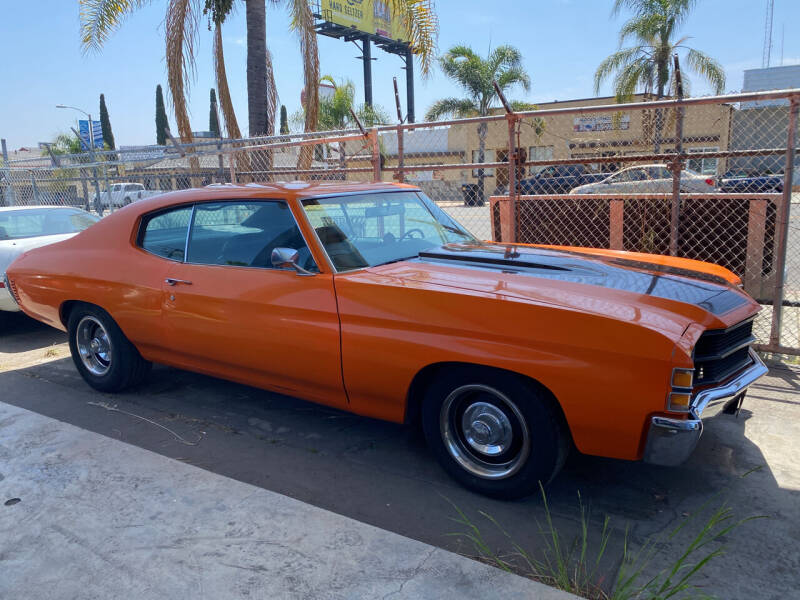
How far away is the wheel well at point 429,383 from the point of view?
2.80 meters

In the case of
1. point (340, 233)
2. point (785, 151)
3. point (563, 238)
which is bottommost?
point (563, 238)

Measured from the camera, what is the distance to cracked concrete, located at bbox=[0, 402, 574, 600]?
93.4 inches

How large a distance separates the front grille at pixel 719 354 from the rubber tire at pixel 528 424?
0.68 metres

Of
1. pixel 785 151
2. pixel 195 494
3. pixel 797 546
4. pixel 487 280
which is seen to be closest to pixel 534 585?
pixel 797 546

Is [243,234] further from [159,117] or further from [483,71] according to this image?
[159,117]

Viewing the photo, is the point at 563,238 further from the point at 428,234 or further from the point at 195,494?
the point at 195,494

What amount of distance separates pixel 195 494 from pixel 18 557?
0.77 metres

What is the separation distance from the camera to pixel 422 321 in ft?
9.75

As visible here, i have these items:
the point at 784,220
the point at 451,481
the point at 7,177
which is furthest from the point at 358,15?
the point at 451,481

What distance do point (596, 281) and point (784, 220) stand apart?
2574mm

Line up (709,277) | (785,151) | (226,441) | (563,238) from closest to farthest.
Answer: (709,277)
(226,441)
(785,151)
(563,238)

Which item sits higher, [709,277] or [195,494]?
[709,277]

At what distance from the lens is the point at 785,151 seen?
465 centimetres

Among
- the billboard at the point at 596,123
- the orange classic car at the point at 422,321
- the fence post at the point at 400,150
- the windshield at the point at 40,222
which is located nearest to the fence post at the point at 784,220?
the orange classic car at the point at 422,321
